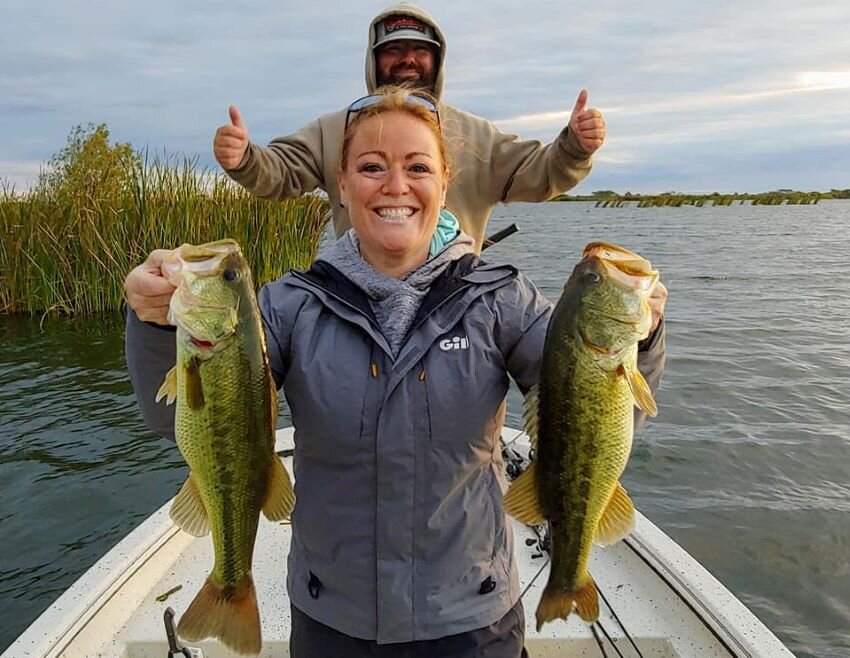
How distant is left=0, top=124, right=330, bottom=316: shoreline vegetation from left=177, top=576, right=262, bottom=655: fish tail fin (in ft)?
33.1

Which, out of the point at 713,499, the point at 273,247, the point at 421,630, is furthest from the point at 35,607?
the point at 273,247

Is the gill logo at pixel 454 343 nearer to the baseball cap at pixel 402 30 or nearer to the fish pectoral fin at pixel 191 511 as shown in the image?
the fish pectoral fin at pixel 191 511

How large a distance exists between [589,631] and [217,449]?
252cm

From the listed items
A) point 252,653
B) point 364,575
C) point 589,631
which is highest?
point 364,575

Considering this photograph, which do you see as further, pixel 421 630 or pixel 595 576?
pixel 595 576

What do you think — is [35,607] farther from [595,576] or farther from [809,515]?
[809,515]

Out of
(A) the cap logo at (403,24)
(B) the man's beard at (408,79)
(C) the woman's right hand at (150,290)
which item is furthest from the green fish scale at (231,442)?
(A) the cap logo at (403,24)

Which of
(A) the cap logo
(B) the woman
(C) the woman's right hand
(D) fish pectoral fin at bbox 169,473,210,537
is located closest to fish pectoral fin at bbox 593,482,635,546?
(B) the woman

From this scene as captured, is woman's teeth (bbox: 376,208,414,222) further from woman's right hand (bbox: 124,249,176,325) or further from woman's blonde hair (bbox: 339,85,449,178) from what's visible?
woman's right hand (bbox: 124,249,176,325)

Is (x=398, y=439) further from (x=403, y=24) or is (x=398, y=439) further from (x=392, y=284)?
(x=403, y=24)

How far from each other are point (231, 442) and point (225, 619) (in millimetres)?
596

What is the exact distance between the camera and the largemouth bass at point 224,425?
2041mm

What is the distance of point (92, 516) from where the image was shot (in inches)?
291

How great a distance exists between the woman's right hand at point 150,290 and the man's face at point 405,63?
9.48ft
